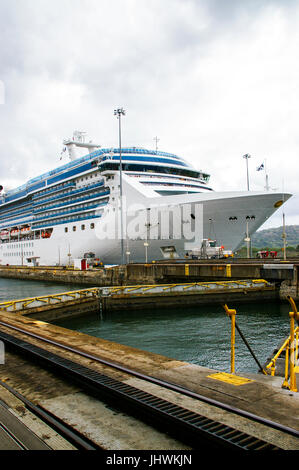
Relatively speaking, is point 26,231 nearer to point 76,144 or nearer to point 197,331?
point 76,144

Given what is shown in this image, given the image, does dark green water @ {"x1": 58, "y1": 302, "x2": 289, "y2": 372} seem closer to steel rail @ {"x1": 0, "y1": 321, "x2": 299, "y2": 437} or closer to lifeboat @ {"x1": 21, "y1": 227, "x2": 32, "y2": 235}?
steel rail @ {"x1": 0, "y1": 321, "x2": 299, "y2": 437}

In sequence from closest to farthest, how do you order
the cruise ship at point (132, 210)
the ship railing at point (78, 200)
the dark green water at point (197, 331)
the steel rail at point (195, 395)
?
the steel rail at point (195, 395), the dark green water at point (197, 331), the cruise ship at point (132, 210), the ship railing at point (78, 200)

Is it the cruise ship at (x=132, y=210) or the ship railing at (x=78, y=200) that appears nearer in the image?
the cruise ship at (x=132, y=210)

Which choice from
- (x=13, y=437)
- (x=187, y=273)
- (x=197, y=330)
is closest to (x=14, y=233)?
(x=187, y=273)

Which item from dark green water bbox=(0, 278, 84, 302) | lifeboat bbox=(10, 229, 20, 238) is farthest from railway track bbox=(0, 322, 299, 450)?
lifeboat bbox=(10, 229, 20, 238)

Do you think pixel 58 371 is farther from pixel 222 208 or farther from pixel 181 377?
pixel 222 208

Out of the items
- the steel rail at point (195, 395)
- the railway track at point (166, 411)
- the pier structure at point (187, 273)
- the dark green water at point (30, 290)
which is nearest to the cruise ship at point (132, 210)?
the pier structure at point (187, 273)

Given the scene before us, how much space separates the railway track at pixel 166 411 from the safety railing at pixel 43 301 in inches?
500

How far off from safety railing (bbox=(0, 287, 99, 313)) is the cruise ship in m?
11.2

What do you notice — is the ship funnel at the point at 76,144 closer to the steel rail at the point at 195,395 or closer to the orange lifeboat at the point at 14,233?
the orange lifeboat at the point at 14,233

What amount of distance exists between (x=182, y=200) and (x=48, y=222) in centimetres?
2772

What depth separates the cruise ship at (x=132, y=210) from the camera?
3023 centimetres

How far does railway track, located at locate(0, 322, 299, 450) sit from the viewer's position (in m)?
3.67
